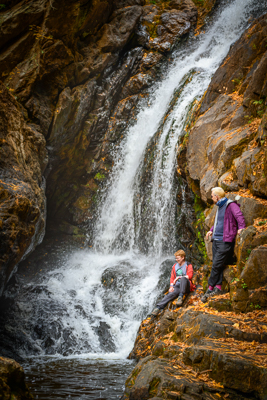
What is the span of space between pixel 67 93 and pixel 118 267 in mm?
8024

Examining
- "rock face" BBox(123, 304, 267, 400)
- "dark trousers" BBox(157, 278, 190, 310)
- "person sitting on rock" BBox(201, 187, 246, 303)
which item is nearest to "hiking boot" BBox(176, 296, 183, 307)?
"dark trousers" BBox(157, 278, 190, 310)

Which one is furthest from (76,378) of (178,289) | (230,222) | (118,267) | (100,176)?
(100,176)

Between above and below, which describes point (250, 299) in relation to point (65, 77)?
below

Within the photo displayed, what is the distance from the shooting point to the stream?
6.01 meters

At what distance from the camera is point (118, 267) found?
10547 mm

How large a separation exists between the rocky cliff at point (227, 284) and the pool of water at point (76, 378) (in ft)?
2.54

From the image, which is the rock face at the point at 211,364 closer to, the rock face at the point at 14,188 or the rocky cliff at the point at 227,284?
the rocky cliff at the point at 227,284

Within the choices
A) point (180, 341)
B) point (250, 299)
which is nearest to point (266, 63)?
point (250, 299)

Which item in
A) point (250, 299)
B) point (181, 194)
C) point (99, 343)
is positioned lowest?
point (99, 343)

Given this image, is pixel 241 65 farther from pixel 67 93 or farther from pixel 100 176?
pixel 100 176

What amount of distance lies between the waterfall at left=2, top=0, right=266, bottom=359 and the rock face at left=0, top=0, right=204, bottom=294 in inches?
46.5

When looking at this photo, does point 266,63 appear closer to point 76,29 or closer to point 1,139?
point 1,139

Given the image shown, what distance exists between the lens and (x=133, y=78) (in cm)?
1502

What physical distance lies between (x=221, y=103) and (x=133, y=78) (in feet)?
29.0
